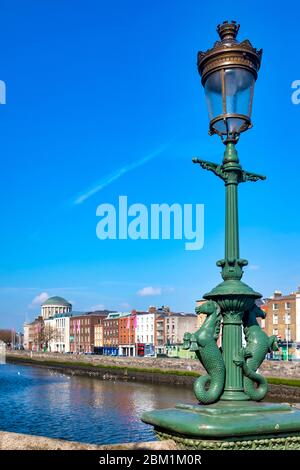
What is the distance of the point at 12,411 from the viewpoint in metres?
Result: 38.4

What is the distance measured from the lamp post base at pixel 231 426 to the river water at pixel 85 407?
75.2 feet

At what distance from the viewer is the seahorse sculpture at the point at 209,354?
17.7 feet

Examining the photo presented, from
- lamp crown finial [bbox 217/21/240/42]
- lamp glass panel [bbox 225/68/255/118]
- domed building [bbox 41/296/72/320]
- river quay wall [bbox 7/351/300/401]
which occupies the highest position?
lamp crown finial [bbox 217/21/240/42]

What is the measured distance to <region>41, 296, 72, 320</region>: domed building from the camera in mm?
173125

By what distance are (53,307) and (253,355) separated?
564ft

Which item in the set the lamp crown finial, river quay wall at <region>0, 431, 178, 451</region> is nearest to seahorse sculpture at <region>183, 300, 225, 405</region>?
river quay wall at <region>0, 431, 178, 451</region>

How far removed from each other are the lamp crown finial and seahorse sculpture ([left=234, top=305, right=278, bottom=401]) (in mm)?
3100

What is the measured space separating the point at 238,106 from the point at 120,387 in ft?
185

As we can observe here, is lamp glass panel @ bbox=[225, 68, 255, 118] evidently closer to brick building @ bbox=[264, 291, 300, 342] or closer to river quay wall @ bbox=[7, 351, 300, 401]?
river quay wall @ bbox=[7, 351, 300, 401]

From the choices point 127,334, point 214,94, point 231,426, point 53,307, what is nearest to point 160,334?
point 127,334

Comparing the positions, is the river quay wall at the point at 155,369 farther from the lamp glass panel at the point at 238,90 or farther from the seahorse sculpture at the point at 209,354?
the lamp glass panel at the point at 238,90

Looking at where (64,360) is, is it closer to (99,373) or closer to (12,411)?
(99,373)

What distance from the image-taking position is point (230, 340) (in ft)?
18.2
